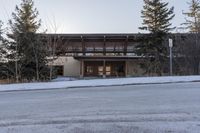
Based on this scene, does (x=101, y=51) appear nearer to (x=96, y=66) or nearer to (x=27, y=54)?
(x=96, y=66)

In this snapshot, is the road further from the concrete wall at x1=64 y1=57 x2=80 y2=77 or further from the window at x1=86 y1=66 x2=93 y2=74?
the window at x1=86 y1=66 x2=93 y2=74

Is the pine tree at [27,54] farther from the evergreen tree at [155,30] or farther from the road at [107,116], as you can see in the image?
the road at [107,116]

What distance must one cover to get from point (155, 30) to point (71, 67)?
1297 cm

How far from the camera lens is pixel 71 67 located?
47.7m

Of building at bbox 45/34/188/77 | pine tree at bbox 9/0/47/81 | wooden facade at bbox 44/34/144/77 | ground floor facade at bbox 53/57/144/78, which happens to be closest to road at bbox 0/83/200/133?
pine tree at bbox 9/0/47/81

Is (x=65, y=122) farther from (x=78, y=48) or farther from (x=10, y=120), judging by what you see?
(x=78, y=48)

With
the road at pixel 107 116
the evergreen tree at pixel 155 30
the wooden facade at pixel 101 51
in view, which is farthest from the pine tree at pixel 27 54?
the road at pixel 107 116

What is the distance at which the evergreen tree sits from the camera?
39.3 m

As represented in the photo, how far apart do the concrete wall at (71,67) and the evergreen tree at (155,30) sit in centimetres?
978

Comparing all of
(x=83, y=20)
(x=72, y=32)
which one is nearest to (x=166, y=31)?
(x=83, y=20)

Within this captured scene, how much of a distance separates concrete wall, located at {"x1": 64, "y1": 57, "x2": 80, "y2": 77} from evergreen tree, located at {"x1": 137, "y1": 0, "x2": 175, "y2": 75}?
32.1ft

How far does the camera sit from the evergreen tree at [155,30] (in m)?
39.3

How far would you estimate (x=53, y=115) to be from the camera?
29.5ft

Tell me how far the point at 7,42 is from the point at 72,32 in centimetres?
1558
